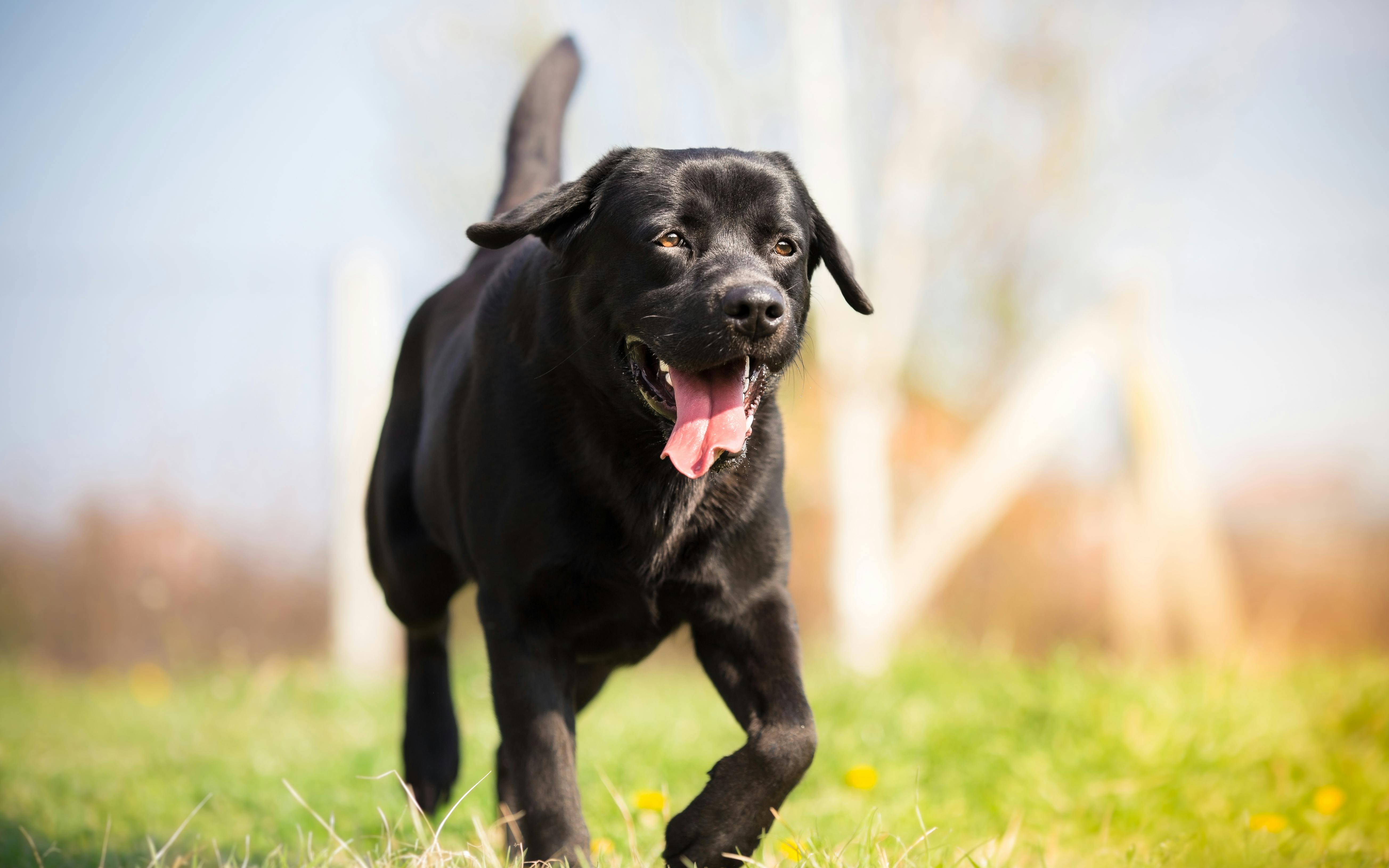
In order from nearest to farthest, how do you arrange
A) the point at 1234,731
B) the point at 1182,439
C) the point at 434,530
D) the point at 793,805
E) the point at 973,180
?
the point at 434,530 → the point at 793,805 → the point at 1234,731 → the point at 1182,439 → the point at 973,180

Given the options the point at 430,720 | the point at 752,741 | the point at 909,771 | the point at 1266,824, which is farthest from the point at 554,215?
the point at 909,771

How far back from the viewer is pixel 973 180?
795 cm

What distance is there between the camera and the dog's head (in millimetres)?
1931

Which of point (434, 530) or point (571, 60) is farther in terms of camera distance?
point (571, 60)

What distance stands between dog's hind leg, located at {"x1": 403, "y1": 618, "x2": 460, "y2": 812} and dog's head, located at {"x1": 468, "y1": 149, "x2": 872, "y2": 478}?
4.20 ft

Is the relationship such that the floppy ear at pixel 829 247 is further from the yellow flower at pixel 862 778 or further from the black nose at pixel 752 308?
the yellow flower at pixel 862 778

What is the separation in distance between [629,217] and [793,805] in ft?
6.91

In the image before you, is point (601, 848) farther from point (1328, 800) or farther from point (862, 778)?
point (1328, 800)

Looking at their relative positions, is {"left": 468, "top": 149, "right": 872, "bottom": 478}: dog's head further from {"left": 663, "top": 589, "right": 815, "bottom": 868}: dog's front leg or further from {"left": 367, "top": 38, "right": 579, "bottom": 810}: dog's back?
{"left": 367, "top": 38, "right": 579, "bottom": 810}: dog's back

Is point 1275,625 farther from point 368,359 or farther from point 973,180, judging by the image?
point 368,359

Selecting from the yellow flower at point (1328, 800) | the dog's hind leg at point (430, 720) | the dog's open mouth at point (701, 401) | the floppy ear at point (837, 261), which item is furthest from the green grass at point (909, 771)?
the floppy ear at point (837, 261)

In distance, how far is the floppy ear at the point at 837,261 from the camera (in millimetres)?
2344

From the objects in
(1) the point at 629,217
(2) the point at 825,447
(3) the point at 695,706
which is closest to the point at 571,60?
(1) the point at 629,217

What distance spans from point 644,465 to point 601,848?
805mm
